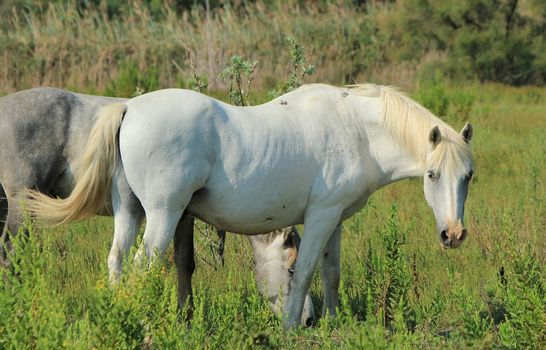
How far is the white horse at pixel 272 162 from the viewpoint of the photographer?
4.92m

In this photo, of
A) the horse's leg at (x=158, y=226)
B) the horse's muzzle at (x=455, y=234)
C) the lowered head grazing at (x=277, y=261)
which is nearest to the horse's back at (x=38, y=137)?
the horse's leg at (x=158, y=226)

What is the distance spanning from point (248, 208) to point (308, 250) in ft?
1.60

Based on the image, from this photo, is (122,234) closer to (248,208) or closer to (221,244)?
(248,208)

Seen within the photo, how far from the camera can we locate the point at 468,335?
175 inches

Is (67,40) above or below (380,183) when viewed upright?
below

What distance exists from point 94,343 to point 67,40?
45.7 feet

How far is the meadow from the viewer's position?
394 cm

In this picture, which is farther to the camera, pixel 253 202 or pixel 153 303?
pixel 253 202

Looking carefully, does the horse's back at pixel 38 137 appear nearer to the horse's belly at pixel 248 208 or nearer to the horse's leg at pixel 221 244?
the horse's belly at pixel 248 208

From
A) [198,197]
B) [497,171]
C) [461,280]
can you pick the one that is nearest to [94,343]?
[198,197]

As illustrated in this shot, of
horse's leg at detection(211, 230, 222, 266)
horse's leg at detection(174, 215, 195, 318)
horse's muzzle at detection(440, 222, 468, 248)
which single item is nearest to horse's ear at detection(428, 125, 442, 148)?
horse's muzzle at detection(440, 222, 468, 248)

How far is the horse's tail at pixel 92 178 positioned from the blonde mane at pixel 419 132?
1.54 meters

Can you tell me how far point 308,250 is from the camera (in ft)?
17.7

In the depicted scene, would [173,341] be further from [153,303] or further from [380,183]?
[380,183]
